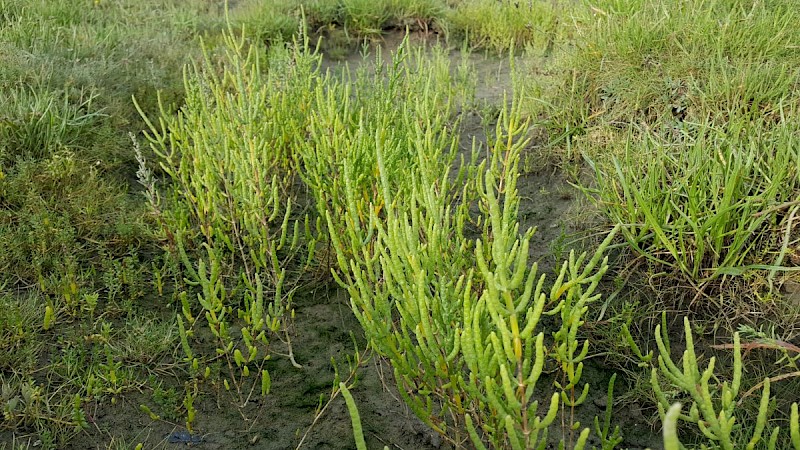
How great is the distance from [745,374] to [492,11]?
4276 mm

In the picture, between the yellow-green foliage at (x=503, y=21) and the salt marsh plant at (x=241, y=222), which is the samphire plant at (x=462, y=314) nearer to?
the salt marsh plant at (x=241, y=222)

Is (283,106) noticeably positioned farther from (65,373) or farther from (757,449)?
(757,449)

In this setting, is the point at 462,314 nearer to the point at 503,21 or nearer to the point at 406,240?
the point at 406,240

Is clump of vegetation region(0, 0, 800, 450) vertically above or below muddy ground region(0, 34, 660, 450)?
above

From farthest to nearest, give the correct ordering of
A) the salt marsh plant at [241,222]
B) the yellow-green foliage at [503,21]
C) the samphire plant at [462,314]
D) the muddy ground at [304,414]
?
1. the yellow-green foliage at [503,21]
2. the salt marsh plant at [241,222]
3. the muddy ground at [304,414]
4. the samphire plant at [462,314]

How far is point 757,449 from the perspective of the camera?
1.92m

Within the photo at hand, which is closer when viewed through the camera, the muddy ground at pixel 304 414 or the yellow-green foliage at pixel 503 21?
the muddy ground at pixel 304 414

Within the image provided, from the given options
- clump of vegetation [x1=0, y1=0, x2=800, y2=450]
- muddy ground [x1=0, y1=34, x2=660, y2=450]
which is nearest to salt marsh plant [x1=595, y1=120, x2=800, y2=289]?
clump of vegetation [x1=0, y1=0, x2=800, y2=450]

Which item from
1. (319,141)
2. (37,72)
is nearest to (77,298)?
(319,141)

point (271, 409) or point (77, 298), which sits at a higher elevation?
point (77, 298)

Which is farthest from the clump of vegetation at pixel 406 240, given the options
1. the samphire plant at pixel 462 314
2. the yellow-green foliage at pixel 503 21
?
the yellow-green foliage at pixel 503 21

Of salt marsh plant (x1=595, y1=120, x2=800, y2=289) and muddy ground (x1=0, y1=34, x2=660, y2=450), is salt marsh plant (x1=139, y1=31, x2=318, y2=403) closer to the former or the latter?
muddy ground (x1=0, y1=34, x2=660, y2=450)

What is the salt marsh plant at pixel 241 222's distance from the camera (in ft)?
7.59

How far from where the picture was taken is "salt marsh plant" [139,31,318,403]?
7.59ft
